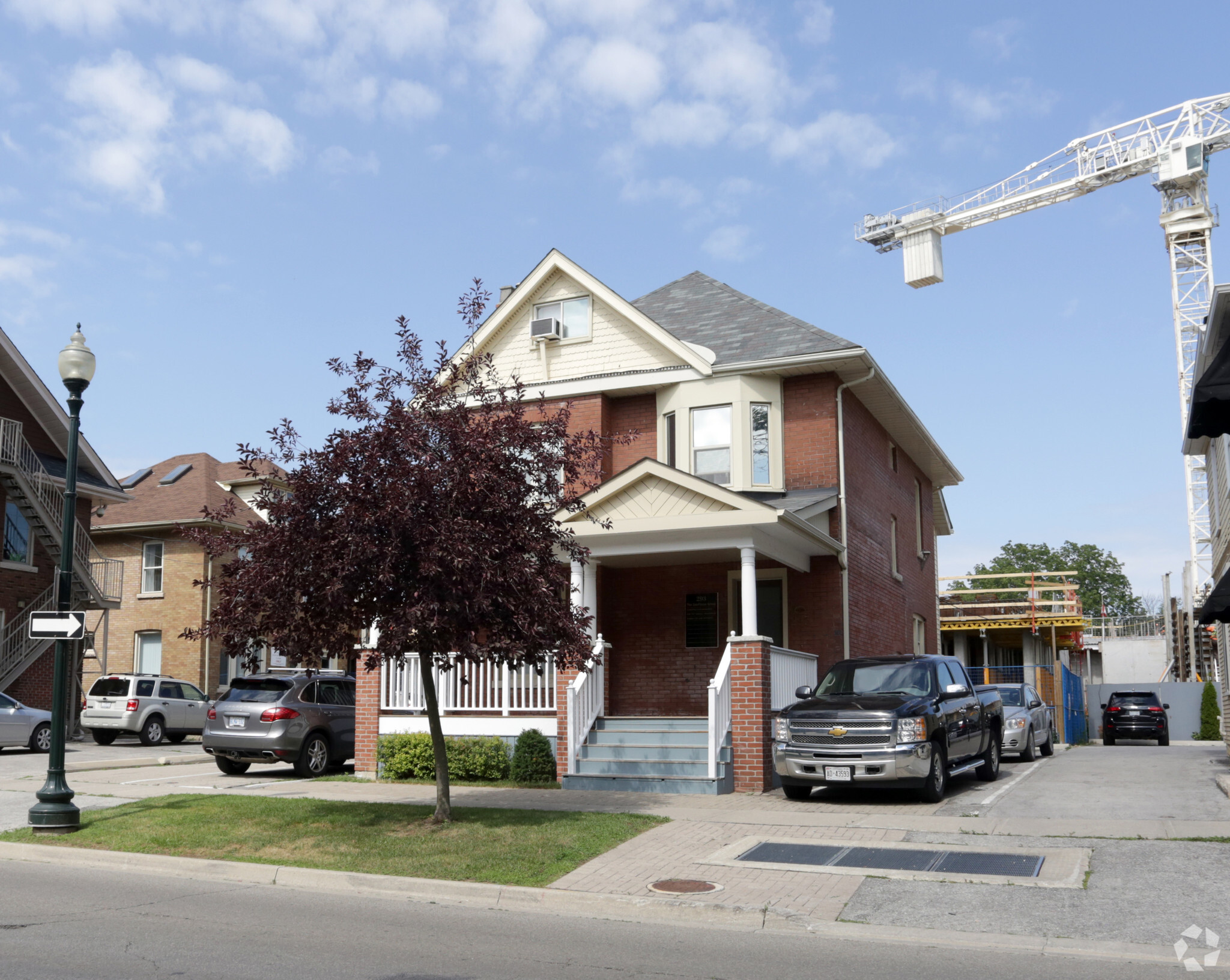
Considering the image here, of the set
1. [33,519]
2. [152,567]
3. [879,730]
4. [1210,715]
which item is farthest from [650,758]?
[152,567]

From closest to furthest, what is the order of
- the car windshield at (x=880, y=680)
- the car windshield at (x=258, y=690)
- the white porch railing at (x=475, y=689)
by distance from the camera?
the car windshield at (x=880, y=680)
the white porch railing at (x=475, y=689)
the car windshield at (x=258, y=690)

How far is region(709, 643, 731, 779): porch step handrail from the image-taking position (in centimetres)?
1491

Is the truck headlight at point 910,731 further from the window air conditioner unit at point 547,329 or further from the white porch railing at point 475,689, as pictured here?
the window air conditioner unit at point 547,329

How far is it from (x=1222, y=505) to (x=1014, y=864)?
1308 centimetres

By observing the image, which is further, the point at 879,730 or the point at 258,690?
the point at 258,690

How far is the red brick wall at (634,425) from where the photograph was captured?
2039 cm

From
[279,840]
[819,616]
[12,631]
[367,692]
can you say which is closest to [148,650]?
[12,631]

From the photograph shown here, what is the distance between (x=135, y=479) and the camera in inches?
1612

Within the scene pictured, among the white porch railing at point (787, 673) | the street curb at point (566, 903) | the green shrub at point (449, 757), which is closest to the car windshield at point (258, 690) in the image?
the green shrub at point (449, 757)

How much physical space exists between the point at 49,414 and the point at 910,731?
25276mm

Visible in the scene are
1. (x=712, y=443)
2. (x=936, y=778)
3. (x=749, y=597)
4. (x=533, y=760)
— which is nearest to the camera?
(x=936, y=778)

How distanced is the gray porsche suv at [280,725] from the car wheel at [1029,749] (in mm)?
11792

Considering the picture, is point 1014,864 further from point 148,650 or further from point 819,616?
point 148,650

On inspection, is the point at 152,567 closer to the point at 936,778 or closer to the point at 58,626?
the point at 58,626
